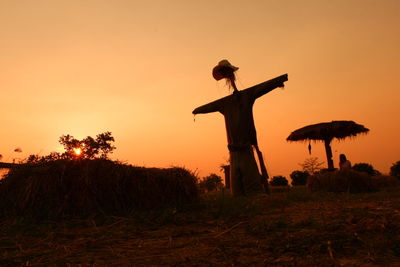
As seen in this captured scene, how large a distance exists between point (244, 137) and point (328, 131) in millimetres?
6203

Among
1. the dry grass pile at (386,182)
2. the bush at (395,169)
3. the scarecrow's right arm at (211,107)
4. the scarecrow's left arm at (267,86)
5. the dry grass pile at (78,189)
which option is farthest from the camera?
the bush at (395,169)

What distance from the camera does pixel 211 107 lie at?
416 inches

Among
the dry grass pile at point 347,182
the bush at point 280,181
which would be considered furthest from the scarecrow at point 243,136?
the bush at point 280,181

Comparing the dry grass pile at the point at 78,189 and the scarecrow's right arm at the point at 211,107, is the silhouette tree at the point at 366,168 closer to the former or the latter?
the scarecrow's right arm at the point at 211,107

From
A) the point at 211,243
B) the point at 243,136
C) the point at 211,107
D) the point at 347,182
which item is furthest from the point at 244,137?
the point at 211,243

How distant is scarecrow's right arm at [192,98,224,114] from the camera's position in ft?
34.1

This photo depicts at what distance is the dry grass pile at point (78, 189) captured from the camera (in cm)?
440

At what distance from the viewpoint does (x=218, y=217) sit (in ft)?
13.5

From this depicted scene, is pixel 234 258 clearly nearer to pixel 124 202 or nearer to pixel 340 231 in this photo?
pixel 340 231

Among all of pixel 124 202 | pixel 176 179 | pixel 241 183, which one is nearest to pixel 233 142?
pixel 241 183

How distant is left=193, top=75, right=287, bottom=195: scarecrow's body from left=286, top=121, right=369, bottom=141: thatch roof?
5307 mm

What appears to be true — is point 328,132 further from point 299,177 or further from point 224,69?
point 224,69

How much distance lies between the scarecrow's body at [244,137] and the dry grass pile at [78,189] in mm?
4523

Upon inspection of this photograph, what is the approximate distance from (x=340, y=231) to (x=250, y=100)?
24.5 ft
